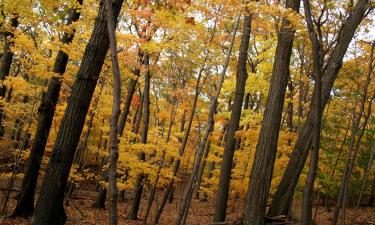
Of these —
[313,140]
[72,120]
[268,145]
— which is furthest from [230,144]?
[72,120]

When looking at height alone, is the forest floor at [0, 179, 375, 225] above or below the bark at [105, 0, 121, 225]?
below

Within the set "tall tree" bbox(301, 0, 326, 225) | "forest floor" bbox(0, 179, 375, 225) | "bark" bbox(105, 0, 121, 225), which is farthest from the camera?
"forest floor" bbox(0, 179, 375, 225)

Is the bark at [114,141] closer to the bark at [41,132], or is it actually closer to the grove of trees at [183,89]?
the grove of trees at [183,89]

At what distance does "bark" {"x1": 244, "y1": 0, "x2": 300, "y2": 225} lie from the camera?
648 cm

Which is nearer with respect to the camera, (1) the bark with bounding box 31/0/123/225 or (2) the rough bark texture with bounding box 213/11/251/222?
(1) the bark with bounding box 31/0/123/225

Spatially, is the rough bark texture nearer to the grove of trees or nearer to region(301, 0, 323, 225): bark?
the grove of trees

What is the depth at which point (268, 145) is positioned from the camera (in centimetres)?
657

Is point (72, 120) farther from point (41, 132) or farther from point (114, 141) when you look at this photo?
point (41, 132)

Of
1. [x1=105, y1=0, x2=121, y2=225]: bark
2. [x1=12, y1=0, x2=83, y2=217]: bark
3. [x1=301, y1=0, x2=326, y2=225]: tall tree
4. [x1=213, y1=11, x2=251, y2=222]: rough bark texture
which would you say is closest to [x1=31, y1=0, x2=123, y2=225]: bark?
[x1=105, y1=0, x2=121, y2=225]: bark

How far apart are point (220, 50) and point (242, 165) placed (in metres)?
5.55

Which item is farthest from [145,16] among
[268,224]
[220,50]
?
[268,224]

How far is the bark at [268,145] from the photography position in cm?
648

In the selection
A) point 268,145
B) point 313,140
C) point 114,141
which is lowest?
point 114,141

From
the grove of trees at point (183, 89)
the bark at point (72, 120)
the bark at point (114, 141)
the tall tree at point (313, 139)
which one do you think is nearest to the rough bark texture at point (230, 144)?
the grove of trees at point (183, 89)
